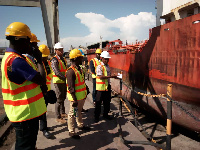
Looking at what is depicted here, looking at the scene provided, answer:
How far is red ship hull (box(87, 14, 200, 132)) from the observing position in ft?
12.1

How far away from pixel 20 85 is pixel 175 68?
4153mm

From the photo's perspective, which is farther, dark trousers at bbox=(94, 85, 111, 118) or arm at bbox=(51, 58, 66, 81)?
dark trousers at bbox=(94, 85, 111, 118)

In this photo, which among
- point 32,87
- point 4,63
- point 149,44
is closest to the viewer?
point 4,63

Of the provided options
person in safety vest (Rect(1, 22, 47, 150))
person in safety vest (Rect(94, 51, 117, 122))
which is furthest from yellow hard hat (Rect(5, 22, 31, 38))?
person in safety vest (Rect(94, 51, 117, 122))

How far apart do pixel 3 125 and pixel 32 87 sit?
3.18 meters

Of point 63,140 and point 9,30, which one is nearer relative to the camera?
point 9,30

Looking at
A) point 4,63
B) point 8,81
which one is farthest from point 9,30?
point 8,81

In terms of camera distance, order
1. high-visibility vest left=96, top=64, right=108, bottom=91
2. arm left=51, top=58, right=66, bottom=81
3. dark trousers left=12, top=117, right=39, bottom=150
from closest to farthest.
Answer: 1. dark trousers left=12, top=117, right=39, bottom=150
2. arm left=51, top=58, right=66, bottom=81
3. high-visibility vest left=96, top=64, right=108, bottom=91

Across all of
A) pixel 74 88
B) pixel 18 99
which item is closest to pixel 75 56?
pixel 74 88

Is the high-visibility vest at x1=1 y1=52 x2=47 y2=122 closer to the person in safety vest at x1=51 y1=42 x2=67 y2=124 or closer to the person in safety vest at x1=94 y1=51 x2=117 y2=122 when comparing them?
the person in safety vest at x1=51 y1=42 x2=67 y2=124

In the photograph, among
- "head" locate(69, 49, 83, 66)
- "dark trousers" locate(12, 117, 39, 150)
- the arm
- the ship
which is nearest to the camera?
"dark trousers" locate(12, 117, 39, 150)

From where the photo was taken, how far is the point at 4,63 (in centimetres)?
156

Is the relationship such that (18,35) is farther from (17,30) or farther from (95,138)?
(95,138)

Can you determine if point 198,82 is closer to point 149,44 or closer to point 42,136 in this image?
point 149,44
